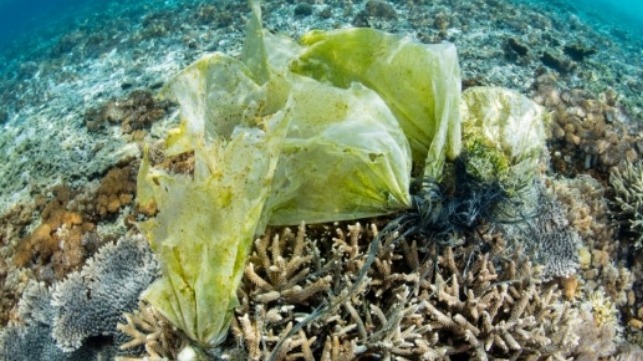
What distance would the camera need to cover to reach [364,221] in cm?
297

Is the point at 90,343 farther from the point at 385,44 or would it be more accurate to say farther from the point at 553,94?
the point at 553,94

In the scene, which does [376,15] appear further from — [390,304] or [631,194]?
[390,304]

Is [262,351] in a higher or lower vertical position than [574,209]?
higher

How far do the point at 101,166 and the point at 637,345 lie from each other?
6032 mm

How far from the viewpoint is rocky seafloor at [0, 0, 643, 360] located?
105 inches

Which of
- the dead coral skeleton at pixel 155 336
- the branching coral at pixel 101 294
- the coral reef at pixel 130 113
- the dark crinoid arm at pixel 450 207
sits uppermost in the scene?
the dark crinoid arm at pixel 450 207

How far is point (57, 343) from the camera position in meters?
3.68

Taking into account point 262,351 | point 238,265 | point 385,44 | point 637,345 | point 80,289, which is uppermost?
point 385,44

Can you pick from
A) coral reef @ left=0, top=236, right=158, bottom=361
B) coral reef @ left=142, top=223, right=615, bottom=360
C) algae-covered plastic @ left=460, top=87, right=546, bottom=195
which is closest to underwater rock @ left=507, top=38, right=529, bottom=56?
algae-covered plastic @ left=460, top=87, right=546, bottom=195

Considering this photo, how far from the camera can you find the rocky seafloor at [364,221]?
2676 mm

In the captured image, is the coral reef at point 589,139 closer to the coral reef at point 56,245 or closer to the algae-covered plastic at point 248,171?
the algae-covered plastic at point 248,171

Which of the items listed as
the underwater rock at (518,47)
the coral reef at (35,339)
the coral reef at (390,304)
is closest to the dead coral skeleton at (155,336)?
the coral reef at (390,304)

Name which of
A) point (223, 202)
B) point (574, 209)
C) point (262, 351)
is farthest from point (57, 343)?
point (574, 209)

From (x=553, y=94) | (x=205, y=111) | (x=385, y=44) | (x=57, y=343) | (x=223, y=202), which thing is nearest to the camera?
(x=223, y=202)
